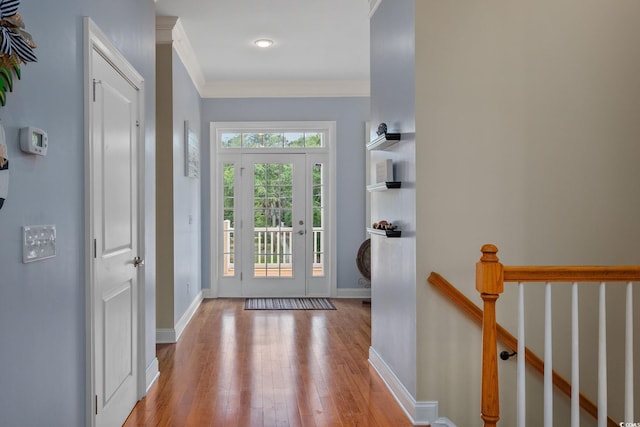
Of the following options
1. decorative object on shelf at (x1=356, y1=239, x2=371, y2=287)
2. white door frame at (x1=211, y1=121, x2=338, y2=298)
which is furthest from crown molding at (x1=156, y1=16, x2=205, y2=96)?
decorative object on shelf at (x1=356, y1=239, x2=371, y2=287)

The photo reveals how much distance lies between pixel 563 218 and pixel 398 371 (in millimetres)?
1354

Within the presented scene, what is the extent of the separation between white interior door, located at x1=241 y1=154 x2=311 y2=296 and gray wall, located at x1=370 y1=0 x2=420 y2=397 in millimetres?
2880

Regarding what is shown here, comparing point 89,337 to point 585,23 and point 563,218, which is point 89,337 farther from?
point 585,23

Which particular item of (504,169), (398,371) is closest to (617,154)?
(504,169)

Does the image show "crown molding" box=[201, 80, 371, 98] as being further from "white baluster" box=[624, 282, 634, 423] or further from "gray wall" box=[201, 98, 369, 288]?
"white baluster" box=[624, 282, 634, 423]

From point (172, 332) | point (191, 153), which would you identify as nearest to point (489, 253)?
point (172, 332)

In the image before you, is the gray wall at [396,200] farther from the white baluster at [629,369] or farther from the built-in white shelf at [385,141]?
the white baluster at [629,369]

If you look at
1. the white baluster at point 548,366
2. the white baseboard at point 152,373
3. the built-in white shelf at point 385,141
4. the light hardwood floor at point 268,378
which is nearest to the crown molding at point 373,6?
the built-in white shelf at point 385,141

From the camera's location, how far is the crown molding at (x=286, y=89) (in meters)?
6.48

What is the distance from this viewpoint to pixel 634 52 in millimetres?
2889

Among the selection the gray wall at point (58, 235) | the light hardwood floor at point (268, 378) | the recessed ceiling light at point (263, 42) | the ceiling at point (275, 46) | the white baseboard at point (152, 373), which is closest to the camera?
the gray wall at point (58, 235)

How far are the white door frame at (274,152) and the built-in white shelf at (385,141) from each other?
3.11 meters

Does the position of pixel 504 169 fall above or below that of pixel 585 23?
below

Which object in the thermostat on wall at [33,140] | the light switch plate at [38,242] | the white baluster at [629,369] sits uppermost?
the thermostat on wall at [33,140]
